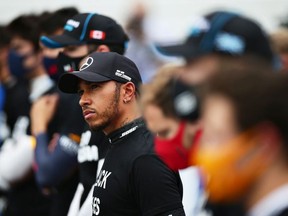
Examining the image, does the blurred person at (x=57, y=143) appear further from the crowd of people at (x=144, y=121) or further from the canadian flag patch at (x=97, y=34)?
the canadian flag patch at (x=97, y=34)

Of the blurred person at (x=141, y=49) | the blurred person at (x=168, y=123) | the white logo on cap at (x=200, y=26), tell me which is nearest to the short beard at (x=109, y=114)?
the blurred person at (x=168, y=123)

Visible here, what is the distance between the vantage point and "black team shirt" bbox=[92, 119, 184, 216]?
3.06 meters

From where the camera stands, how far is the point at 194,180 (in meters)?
3.62

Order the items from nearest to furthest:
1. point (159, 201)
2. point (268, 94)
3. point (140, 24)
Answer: point (268, 94) < point (159, 201) < point (140, 24)

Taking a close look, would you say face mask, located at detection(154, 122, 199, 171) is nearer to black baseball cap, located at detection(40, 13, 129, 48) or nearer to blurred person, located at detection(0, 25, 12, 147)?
black baseball cap, located at detection(40, 13, 129, 48)

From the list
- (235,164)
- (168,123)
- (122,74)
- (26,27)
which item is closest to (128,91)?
(122,74)

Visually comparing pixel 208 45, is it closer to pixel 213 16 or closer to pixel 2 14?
pixel 213 16

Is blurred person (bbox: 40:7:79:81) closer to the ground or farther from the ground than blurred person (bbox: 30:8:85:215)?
farther from the ground

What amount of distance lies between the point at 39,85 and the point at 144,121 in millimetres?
2238

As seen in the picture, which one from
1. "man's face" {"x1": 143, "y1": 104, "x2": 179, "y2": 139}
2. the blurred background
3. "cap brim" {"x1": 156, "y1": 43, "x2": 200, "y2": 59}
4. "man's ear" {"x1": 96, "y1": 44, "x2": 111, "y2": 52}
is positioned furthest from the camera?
the blurred background

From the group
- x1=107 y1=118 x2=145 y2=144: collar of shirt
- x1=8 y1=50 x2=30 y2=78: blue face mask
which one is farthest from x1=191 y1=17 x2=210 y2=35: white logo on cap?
x1=8 y1=50 x2=30 y2=78: blue face mask

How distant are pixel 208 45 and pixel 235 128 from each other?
0.43m

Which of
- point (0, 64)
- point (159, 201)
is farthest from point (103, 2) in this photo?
point (159, 201)

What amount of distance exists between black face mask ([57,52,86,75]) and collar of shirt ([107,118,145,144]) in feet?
2.92
